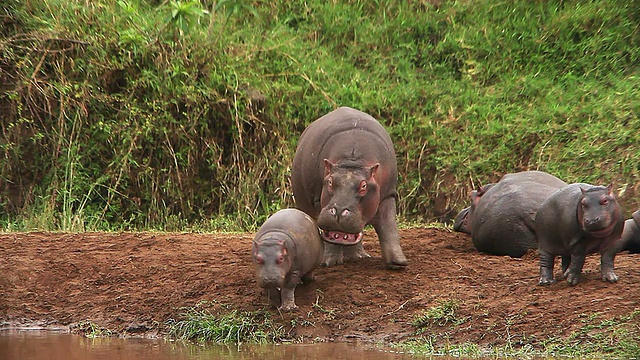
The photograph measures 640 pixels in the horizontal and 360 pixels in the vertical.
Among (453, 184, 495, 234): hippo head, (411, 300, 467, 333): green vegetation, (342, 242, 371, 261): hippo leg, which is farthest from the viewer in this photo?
(453, 184, 495, 234): hippo head

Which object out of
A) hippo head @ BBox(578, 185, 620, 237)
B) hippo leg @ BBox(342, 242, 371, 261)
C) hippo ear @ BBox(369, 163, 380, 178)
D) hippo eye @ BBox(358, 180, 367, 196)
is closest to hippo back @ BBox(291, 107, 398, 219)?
hippo ear @ BBox(369, 163, 380, 178)

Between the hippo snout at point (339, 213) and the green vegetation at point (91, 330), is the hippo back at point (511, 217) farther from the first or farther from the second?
the green vegetation at point (91, 330)

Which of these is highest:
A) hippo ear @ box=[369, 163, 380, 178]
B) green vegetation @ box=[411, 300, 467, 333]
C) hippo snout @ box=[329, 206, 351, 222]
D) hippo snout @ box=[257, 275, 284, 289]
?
hippo ear @ box=[369, 163, 380, 178]

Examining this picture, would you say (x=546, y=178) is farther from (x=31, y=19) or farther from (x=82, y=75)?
(x=31, y=19)

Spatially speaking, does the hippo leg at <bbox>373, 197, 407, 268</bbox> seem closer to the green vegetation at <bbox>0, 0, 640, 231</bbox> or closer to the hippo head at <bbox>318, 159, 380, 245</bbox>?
the hippo head at <bbox>318, 159, 380, 245</bbox>

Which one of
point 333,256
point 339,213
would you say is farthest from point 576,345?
point 333,256

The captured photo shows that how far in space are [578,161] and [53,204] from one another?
213 inches

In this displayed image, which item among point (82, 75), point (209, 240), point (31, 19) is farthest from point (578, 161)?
point (31, 19)

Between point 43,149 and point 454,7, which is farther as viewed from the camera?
point 454,7

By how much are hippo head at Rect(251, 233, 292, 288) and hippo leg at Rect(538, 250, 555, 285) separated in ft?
5.67

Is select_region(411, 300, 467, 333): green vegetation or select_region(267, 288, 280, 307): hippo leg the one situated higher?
select_region(267, 288, 280, 307): hippo leg

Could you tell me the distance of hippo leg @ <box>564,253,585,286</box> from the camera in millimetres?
7305

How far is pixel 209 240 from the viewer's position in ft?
31.9

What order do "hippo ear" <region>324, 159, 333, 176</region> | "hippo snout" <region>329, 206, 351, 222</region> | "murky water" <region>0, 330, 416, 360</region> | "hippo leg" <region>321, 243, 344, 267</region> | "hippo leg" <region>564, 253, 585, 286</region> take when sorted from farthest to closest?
"hippo leg" <region>321, 243, 344, 267</region> < "hippo ear" <region>324, 159, 333, 176</region> < "hippo snout" <region>329, 206, 351, 222</region> < "hippo leg" <region>564, 253, 585, 286</region> < "murky water" <region>0, 330, 416, 360</region>
